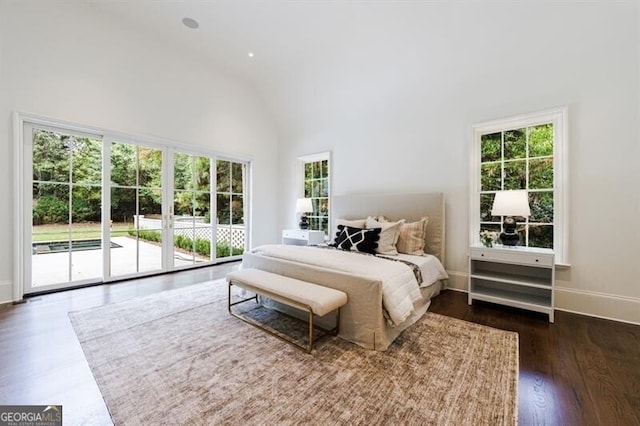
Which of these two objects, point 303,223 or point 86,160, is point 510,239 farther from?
point 86,160

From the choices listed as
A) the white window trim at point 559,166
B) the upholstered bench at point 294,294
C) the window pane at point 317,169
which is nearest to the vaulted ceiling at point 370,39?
the white window trim at point 559,166

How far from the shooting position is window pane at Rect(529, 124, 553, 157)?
3.05 meters

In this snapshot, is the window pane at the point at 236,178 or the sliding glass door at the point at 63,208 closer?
the sliding glass door at the point at 63,208

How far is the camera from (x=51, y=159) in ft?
10.9

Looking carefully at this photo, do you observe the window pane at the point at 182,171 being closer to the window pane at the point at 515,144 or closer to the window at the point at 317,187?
the window at the point at 317,187

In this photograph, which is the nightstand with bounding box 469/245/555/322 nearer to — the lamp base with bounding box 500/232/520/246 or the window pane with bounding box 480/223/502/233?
the lamp base with bounding box 500/232/520/246

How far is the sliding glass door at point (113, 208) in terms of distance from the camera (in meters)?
3.27

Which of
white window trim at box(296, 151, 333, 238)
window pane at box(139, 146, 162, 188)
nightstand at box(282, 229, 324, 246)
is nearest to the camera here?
window pane at box(139, 146, 162, 188)

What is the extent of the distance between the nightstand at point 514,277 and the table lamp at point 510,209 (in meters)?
0.13

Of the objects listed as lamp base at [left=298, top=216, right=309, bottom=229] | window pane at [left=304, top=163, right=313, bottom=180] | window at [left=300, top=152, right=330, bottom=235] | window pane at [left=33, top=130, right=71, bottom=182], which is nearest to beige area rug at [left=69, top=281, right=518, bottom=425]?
window pane at [left=33, top=130, right=71, bottom=182]

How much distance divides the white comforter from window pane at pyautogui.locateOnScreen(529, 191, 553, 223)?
1.82m

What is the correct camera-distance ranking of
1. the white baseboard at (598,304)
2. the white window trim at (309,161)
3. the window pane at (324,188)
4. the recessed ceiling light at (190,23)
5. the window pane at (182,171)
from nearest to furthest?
the white baseboard at (598,304) < the recessed ceiling light at (190,23) < the window pane at (182,171) < the white window trim at (309,161) < the window pane at (324,188)

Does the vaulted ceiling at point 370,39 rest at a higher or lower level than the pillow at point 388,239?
higher

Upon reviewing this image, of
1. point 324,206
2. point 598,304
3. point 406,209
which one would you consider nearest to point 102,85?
point 324,206
